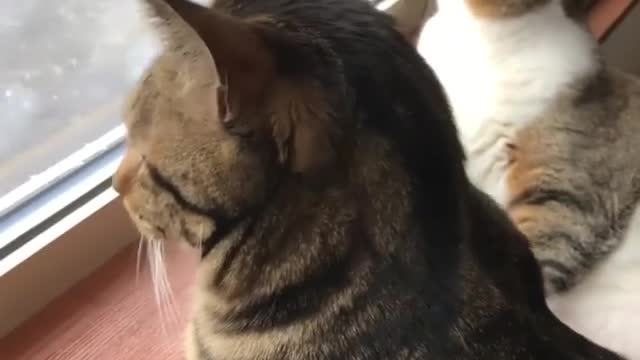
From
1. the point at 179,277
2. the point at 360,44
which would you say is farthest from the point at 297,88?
the point at 179,277

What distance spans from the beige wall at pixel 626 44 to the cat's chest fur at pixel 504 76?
0.29 m

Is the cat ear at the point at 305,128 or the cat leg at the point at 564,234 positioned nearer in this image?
the cat ear at the point at 305,128

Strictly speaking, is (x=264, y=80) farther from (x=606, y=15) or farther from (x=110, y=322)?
(x=606, y=15)

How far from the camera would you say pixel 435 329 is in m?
0.74

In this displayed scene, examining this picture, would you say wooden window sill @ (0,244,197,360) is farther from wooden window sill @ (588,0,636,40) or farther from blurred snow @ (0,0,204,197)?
wooden window sill @ (588,0,636,40)

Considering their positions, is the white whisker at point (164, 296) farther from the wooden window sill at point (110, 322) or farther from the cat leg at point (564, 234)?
the cat leg at point (564, 234)

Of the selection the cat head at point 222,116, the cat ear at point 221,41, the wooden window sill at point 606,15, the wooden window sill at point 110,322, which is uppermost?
the cat ear at point 221,41

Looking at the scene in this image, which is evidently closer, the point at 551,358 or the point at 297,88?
the point at 297,88

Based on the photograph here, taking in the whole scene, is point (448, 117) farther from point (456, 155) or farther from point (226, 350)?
point (226, 350)

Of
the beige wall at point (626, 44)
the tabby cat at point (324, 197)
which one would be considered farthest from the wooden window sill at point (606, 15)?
the tabby cat at point (324, 197)

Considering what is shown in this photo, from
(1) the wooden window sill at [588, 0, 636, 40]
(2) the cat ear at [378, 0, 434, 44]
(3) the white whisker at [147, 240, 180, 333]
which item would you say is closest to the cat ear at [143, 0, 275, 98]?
(3) the white whisker at [147, 240, 180, 333]

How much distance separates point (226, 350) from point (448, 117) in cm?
25

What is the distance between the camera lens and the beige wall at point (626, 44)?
5.08 feet

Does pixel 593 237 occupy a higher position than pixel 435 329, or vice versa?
pixel 435 329
